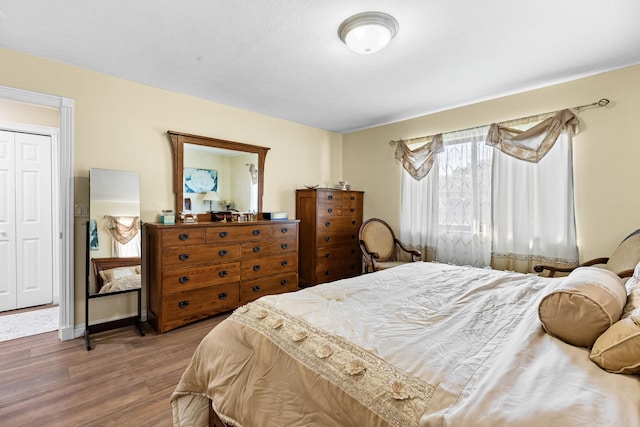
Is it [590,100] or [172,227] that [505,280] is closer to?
[590,100]

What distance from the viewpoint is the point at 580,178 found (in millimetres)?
2900

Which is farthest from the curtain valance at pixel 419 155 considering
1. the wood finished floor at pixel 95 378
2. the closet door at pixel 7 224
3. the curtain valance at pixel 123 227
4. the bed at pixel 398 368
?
the closet door at pixel 7 224

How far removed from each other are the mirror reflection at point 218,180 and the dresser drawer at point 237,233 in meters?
0.51

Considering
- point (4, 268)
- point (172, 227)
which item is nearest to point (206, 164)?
point (172, 227)

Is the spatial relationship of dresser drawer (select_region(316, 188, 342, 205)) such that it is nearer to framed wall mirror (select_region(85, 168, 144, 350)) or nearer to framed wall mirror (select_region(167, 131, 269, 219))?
framed wall mirror (select_region(167, 131, 269, 219))

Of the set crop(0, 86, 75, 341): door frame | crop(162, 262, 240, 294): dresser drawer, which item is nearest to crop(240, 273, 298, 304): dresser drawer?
crop(162, 262, 240, 294): dresser drawer

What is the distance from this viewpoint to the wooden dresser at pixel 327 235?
4.26m

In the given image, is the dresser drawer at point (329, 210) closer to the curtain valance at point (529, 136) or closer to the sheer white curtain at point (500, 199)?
the sheer white curtain at point (500, 199)

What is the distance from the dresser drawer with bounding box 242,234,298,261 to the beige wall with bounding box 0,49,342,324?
0.65m

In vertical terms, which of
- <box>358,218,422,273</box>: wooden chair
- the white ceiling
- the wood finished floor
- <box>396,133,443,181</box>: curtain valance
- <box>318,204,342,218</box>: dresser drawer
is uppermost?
the white ceiling

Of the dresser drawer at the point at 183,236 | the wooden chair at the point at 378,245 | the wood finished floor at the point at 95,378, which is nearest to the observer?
the wood finished floor at the point at 95,378

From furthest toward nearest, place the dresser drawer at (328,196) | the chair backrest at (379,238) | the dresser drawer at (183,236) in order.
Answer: the dresser drawer at (328,196)
the chair backrest at (379,238)
the dresser drawer at (183,236)

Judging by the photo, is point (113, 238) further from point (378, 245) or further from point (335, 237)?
point (378, 245)

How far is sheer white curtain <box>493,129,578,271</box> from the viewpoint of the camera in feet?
9.68
